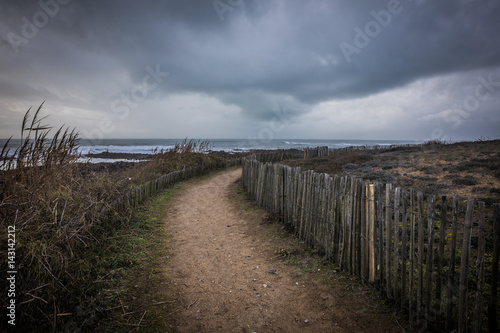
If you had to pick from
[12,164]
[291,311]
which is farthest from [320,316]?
[12,164]

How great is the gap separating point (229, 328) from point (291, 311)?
0.83 metres

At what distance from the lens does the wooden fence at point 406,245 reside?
95.1 inches

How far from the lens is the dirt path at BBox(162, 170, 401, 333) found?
292 centimetres

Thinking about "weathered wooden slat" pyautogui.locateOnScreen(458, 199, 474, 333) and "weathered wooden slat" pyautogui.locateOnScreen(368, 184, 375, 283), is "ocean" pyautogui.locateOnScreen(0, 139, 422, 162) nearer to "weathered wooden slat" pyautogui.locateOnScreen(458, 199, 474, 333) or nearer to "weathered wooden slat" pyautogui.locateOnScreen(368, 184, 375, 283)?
"weathered wooden slat" pyautogui.locateOnScreen(368, 184, 375, 283)

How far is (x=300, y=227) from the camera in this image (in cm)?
522

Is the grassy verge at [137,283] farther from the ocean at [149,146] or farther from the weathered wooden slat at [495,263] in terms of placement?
the ocean at [149,146]

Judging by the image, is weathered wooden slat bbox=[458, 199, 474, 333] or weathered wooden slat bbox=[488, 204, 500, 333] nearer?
weathered wooden slat bbox=[488, 204, 500, 333]

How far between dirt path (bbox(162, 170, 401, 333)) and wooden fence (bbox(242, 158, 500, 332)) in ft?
1.65

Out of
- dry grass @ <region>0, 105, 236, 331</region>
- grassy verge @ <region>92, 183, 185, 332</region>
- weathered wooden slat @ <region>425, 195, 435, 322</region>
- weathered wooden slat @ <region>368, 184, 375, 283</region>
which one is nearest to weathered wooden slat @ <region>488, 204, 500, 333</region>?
weathered wooden slat @ <region>425, 195, 435, 322</region>

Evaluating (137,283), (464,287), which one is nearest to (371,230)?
(464,287)

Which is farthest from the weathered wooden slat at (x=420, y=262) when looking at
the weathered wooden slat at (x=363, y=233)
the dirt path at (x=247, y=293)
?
the weathered wooden slat at (x=363, y=233)

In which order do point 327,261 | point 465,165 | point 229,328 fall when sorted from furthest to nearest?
point 465,165, point 327,261, point 229,328

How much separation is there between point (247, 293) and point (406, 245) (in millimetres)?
2247

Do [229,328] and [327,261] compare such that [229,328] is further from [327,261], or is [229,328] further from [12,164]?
[12,164]
